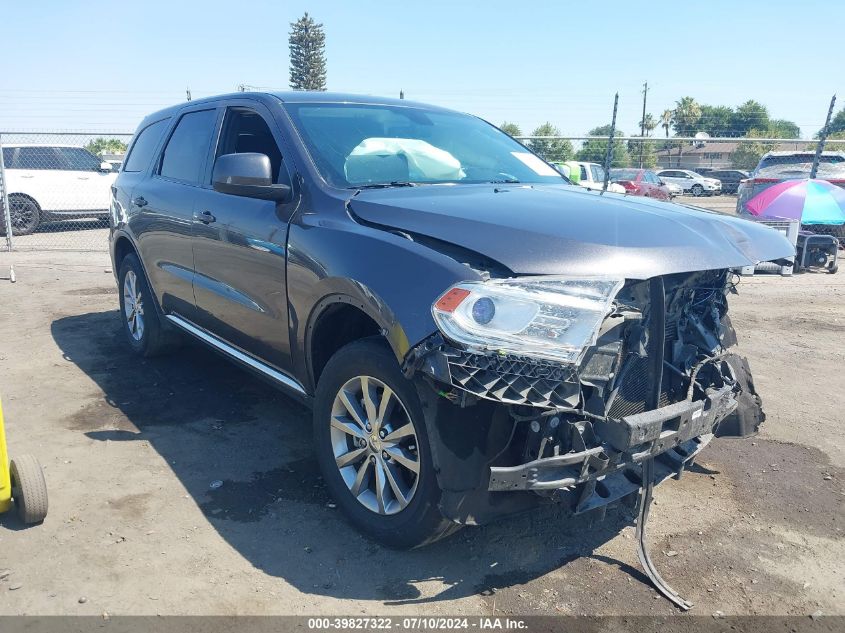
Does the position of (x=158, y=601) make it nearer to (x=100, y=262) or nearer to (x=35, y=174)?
(x=100, y=262)

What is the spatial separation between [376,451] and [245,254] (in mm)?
1427

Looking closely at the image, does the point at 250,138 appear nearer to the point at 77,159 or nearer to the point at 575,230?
the point at 575,230

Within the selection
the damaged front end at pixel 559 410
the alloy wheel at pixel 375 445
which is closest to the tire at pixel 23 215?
the alloy wheel at pixel 375 445

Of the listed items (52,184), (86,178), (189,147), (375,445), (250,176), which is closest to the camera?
(375,445)

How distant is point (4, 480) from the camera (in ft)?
9.82

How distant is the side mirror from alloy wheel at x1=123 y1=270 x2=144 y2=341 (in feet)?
8.39

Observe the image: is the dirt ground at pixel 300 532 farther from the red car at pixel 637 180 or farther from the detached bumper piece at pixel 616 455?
the red car at pixel 637 180

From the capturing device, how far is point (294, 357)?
11.2 ft

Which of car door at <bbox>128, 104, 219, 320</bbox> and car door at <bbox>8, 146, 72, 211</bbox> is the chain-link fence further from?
car door at <bbox>128, 104, 219, 320</bbox>

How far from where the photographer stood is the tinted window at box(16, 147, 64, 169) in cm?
1402

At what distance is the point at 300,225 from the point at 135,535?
5.29 feet

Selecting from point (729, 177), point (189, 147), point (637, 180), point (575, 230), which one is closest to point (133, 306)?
point (189, 147)

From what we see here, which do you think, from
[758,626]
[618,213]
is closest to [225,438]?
[618,213]

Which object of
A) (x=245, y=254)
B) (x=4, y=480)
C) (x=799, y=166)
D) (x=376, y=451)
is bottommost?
(x=4, y=480)
